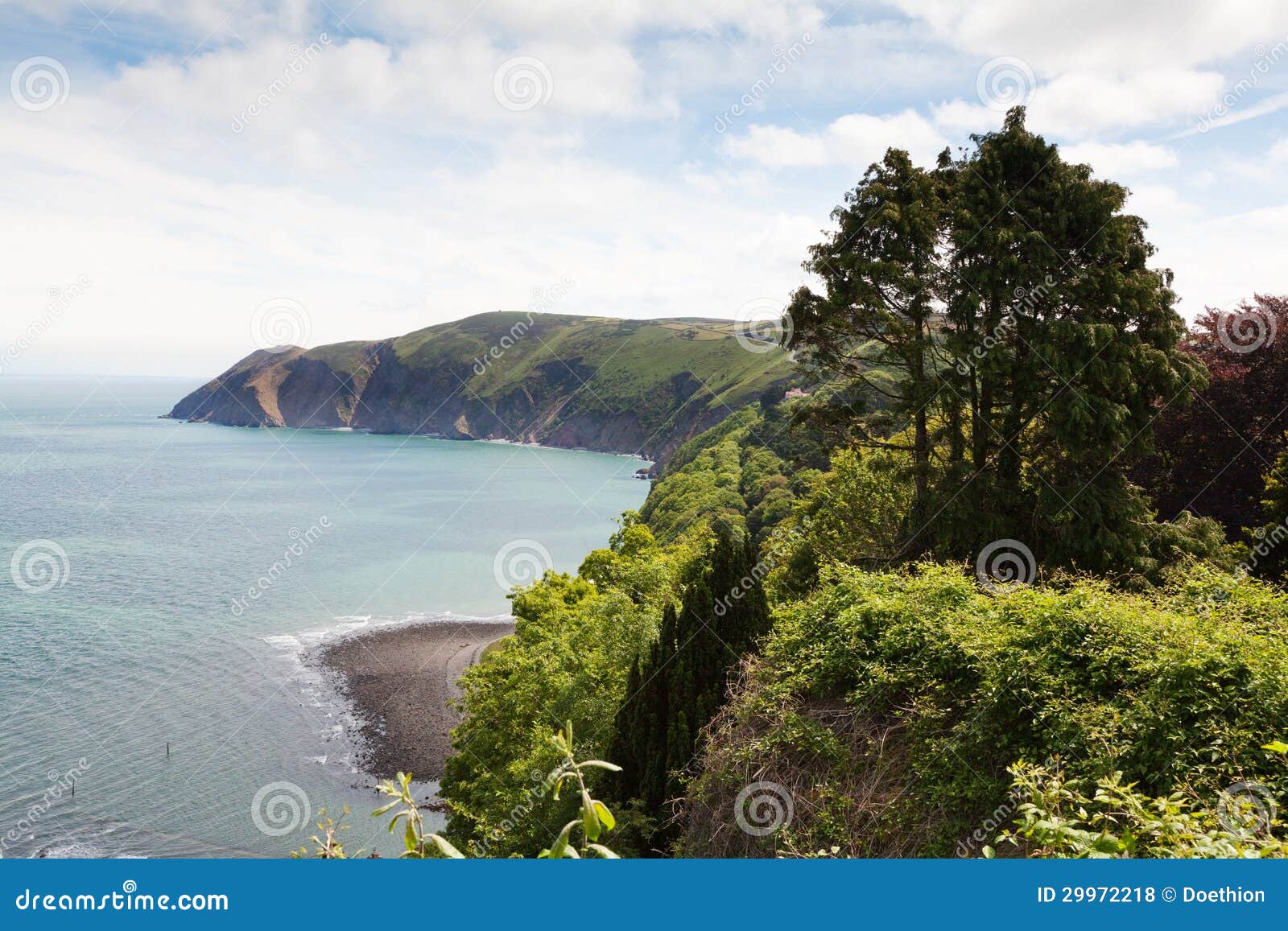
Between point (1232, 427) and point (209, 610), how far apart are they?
192 ft

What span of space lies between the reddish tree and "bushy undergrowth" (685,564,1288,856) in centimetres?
1360

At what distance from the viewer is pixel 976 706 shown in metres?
8.66

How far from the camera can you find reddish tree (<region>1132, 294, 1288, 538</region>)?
21375 mm

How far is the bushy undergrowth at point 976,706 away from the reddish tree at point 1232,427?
13597 mm

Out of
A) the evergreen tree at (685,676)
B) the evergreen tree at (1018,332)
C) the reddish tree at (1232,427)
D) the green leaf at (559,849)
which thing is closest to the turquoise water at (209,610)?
the evergreen tree at (685,676)

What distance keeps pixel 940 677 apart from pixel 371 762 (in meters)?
33.4

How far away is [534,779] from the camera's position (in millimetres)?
19391

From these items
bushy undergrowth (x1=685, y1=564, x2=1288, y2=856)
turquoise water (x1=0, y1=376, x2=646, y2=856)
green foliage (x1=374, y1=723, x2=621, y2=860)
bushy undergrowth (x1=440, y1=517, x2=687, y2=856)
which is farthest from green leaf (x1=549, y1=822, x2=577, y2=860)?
turquoise water (x1=0, y1=376, x2=646, y2=856)

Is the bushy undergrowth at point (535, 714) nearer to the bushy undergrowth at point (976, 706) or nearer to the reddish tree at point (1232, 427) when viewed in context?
the bushy undergrowth at point (976, 706)

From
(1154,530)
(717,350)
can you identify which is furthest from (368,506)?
(717,350)

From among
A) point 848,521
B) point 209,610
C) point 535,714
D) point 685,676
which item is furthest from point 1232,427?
point 209,610

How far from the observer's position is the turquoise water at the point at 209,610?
104 ft

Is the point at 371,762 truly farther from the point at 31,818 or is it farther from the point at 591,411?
the point at 591,411

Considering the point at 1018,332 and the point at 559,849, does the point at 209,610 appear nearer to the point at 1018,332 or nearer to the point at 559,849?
the point at 1018,332
